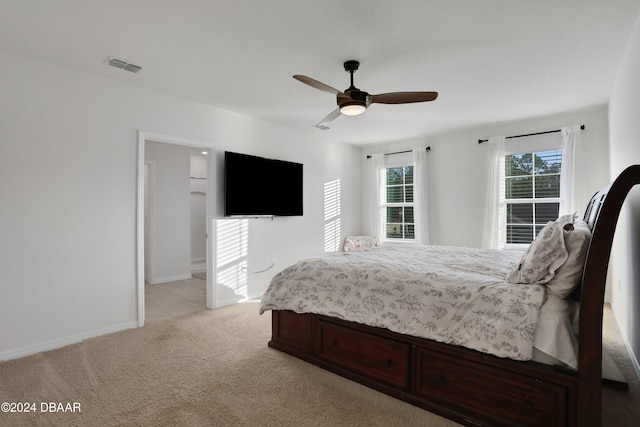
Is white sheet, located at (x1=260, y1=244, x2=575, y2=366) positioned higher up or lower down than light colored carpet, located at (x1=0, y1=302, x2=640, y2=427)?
higher up

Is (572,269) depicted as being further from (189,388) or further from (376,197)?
(376,197)

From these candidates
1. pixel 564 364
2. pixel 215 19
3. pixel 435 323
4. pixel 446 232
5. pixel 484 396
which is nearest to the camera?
pixel 564 364

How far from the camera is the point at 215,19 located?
90.7 inches

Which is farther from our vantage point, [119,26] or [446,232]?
[446,232]

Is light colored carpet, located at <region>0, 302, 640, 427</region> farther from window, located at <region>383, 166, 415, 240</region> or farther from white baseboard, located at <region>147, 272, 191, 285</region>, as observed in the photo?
window, located at <region>383, 166, 415, 240</region>

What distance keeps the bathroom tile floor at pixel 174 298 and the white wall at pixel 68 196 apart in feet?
1.93

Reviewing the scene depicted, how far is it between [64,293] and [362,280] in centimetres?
279

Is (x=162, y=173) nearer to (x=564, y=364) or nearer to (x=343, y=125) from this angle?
(x=343, y=125)

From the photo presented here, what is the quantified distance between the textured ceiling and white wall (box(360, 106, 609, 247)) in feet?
2.19

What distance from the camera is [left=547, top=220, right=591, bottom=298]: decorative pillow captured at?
1.67 m

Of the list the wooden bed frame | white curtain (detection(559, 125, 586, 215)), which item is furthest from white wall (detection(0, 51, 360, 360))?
white curtain (detection(559, 125, 586, 215))

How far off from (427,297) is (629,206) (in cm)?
216

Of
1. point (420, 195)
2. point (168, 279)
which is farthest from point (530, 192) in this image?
point (168, 279)

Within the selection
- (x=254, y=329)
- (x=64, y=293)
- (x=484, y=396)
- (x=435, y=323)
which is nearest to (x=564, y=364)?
(x=484, y=396)
